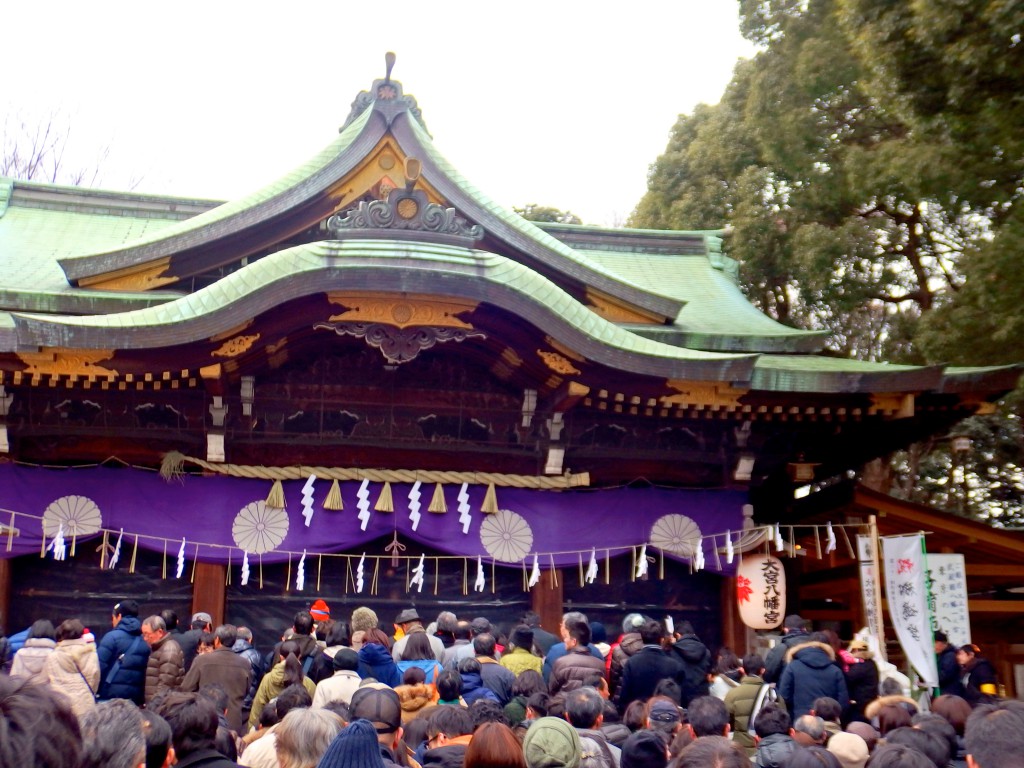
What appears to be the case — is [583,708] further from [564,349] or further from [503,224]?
[503,224]

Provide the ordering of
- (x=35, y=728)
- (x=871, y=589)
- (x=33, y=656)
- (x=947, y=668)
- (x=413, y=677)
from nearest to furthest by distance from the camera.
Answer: (x=35, y=728)
(x=413, y=677)
(x=33, y=656)
(x=947, y=668)
(x=871, y=589)

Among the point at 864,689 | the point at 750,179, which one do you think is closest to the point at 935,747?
the point at 864,689

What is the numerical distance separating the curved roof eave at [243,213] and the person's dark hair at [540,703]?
6.57 metres

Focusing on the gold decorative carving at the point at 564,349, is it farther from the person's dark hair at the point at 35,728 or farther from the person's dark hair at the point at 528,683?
the person's dark hair at the point at 35,728

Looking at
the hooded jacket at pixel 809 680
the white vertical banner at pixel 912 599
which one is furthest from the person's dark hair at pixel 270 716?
the white vertical banner at pixel 912 599

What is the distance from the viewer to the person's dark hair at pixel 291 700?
502 cm

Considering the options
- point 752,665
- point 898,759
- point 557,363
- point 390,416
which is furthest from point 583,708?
point 390,416

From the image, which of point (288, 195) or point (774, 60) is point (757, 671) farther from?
point (774, 60)

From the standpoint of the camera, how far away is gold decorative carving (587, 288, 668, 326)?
11.4 meters

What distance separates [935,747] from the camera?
4582mm

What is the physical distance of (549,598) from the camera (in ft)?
34.6

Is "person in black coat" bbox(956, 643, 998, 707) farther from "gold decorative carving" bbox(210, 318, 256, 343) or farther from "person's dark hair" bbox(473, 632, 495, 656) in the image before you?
"gold decorative carving" bbox(210, 318, 256, 343)

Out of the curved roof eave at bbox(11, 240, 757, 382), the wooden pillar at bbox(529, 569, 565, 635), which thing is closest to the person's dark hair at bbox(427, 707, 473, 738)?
the curved roof eave at bbox(11, 240, 757, 382)

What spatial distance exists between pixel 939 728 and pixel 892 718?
0.51 metres
